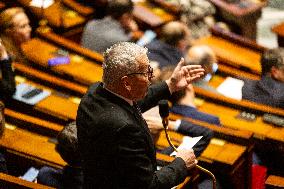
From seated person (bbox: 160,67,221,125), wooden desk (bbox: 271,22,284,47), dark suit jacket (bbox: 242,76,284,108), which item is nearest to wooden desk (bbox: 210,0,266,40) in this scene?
wooden desk (bbox: 271,22,284,47)

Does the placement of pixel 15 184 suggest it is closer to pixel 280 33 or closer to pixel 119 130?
pixel 119 130

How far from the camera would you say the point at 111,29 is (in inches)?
121

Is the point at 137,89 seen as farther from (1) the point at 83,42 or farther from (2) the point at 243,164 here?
(1) the point at 83,42

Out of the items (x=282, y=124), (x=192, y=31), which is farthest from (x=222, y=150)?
(x=192, y=31)

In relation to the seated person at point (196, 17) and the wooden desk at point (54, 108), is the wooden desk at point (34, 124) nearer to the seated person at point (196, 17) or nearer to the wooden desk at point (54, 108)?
the wooden desk at point (54, 108)

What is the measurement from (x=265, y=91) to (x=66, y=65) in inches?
37.2

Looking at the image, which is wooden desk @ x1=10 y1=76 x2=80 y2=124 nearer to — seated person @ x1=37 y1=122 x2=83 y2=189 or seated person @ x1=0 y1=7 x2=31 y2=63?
seated person @ x1=0 y1=7 x2=31 y2=63

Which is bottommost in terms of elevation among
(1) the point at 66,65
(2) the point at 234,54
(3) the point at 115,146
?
(2) the point at 234,54

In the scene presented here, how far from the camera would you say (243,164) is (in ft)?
7.06

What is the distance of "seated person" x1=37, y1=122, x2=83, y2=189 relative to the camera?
1.62 meters

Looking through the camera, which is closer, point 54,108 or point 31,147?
point 31,147

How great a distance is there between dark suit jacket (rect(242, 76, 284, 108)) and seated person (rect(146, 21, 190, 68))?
487 millimetres

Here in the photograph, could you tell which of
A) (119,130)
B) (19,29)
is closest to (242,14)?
(19,29)

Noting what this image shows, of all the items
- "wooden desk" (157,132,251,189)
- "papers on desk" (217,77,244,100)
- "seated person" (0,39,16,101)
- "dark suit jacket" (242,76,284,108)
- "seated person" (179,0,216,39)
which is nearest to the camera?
"wooden desk" (157,132,251,189)
